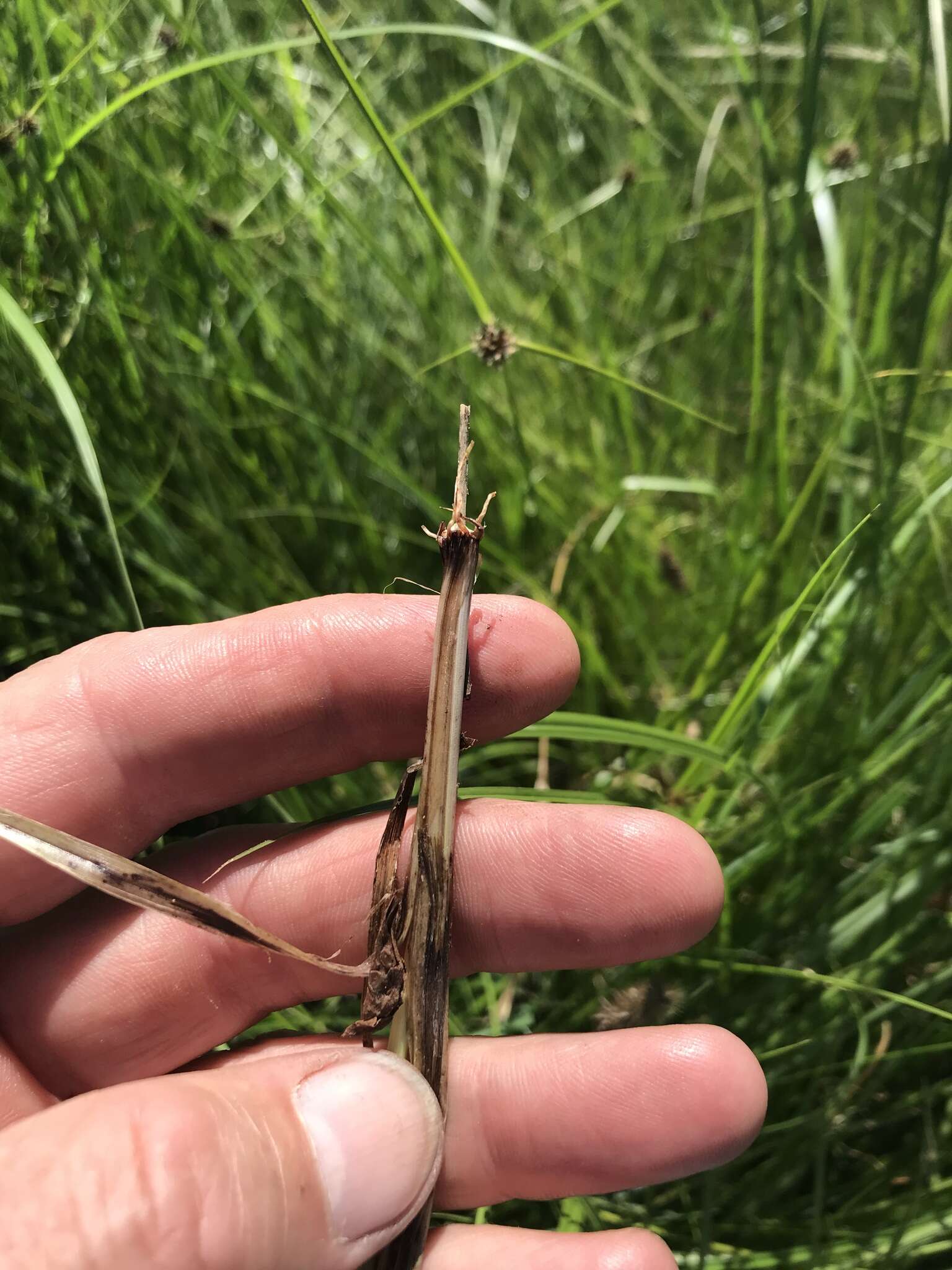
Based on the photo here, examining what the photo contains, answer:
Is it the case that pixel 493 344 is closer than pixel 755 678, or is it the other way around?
pixel 755 678

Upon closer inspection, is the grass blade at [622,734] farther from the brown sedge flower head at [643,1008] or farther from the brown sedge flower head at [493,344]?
the brown sedge flower head at [493,344]

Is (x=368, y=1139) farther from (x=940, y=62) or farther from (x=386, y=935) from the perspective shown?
(x=940, y=62)

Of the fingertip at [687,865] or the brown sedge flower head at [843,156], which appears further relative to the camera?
the brown sedge flower head at [843,156]

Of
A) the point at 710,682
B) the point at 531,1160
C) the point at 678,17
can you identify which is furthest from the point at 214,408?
the point at 678,17

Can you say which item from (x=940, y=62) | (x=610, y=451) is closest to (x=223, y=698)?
(x=610, y=451)

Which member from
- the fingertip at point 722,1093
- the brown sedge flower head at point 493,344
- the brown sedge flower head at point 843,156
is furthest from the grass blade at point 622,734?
the brown sedge flower head at point 843,156

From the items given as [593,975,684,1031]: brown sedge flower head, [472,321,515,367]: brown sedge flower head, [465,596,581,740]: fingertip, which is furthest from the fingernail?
[472,321,515,367]: brown sedge flower head
